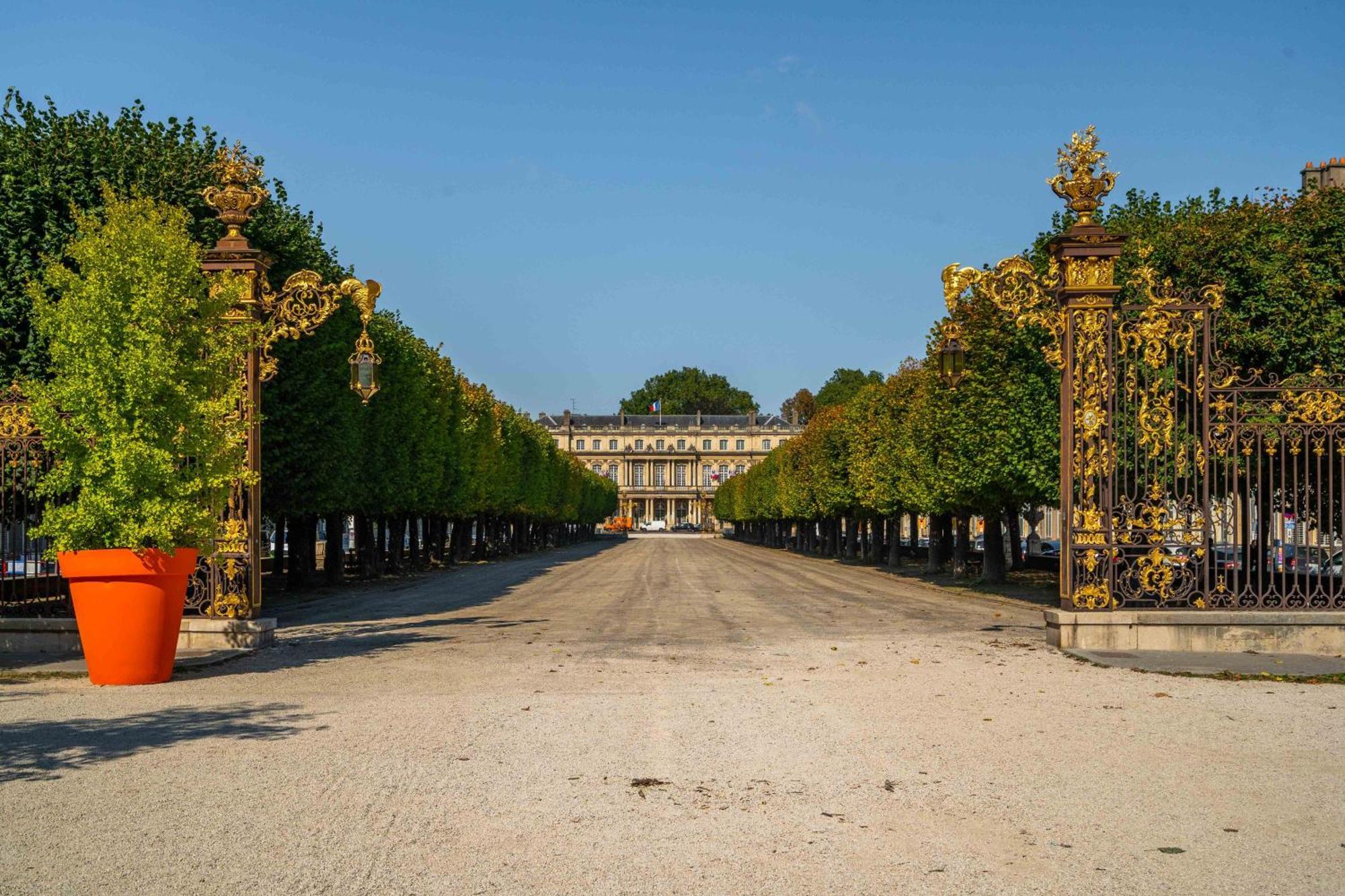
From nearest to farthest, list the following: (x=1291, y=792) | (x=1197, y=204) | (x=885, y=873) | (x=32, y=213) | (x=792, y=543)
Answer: (x=885, y=873) → (x=1291, y=792) → (x=32, y=213) → (x=1197, y=204) → (x=792, y=543)

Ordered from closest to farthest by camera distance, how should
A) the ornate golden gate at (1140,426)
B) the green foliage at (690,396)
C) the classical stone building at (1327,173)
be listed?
the ornate golden gate at (1140,426), the classical stone building at (1327,173), the green foliage at (690,396)

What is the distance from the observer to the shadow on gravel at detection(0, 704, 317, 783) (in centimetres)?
815

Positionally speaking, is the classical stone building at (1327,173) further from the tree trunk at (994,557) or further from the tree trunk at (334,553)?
the tree trunk at (334,553)

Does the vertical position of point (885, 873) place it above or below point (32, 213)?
below

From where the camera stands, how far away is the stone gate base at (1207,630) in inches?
570

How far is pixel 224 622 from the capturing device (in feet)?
49.2

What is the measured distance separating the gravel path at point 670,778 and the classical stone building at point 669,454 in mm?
166085

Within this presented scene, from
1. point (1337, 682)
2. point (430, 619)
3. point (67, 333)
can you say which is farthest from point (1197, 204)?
point (67, 333)

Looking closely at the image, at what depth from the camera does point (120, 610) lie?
12.2 m

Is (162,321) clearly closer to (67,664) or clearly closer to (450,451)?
(67,664)

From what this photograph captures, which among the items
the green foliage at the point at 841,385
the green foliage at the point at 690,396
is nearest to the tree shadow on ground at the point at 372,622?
the green foliage at the point at 841,385

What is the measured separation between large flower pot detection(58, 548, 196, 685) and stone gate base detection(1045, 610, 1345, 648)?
11.2 metres

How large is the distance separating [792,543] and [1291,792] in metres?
82.2

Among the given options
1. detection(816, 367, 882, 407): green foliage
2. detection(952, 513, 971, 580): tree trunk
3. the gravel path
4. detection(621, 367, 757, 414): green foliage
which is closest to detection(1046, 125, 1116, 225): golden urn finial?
the gravel path
